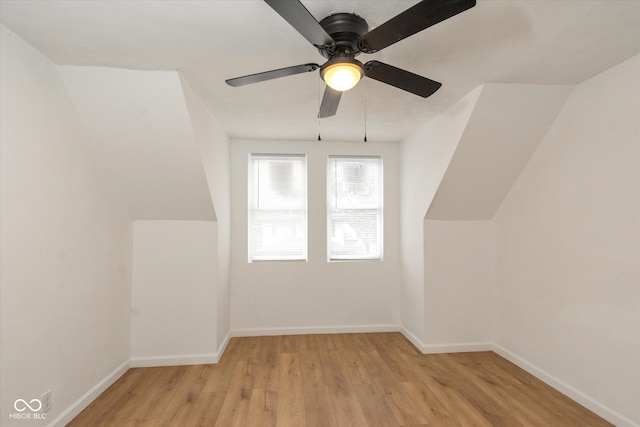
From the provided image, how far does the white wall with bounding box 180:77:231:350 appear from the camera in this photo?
2.63m

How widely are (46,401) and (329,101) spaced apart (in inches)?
100

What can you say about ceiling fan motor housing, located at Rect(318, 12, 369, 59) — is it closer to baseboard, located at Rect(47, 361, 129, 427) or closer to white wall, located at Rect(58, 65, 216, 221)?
white wall, located at Rect(58, 65, 216, 221)

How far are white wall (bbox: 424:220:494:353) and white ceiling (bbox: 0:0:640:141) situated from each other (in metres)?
1.50

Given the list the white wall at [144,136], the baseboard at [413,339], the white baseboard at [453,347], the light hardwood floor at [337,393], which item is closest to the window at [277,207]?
the white wall at [144,136]

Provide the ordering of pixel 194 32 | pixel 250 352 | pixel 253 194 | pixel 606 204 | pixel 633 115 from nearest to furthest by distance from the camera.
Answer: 1. pixel 194 32
2. pixel 633 115
3. pixel 606 204
4. pixel 250 352
5. pixel 253 194

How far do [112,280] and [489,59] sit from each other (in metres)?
3.38

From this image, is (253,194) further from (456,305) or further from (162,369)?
(456,305)

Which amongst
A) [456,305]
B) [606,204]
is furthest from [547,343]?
[606,204]

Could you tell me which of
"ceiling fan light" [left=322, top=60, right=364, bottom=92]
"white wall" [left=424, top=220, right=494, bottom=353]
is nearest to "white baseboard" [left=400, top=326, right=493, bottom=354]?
"white wall" [left=424, top=220, right=494, bottom=353]

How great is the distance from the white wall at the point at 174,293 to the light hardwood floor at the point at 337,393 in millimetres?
171

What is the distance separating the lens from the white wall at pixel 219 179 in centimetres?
263

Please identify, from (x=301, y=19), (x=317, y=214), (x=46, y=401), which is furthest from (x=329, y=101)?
(x=46, y=401)

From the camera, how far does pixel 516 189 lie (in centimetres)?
309

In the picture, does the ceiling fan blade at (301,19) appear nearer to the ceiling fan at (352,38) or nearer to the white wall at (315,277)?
the ceiling fan at (352,38)
